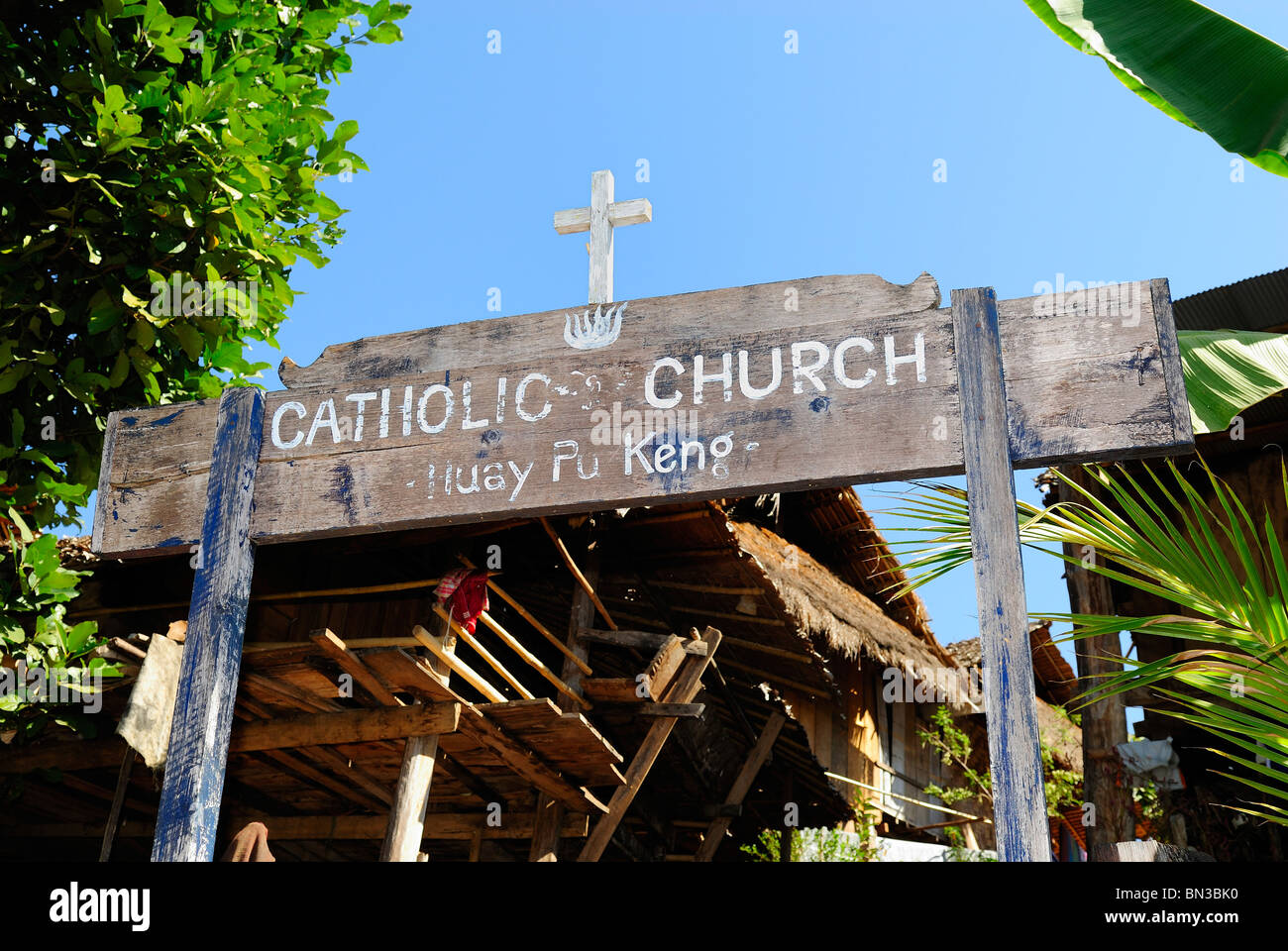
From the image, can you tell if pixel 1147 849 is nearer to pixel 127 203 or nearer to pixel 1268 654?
pixel 1268 654

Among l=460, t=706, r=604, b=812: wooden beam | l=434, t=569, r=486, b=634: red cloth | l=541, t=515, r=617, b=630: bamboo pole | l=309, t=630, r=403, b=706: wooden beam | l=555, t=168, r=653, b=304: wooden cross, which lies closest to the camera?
l=555, t=168, r=653, b=304: wooden cross

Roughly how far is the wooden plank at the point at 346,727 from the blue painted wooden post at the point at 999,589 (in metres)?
4.01

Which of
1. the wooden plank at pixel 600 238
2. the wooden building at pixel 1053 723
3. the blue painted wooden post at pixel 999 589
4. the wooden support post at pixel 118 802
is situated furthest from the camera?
the wooden building at pixel 1053 723

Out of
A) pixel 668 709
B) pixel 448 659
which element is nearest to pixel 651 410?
pixel 448 659

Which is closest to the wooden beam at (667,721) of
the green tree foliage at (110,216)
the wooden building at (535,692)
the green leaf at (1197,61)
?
the wooden building at (535,692)

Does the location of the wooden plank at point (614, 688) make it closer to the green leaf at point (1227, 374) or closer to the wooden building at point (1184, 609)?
the wooden building at point (1184, 609)

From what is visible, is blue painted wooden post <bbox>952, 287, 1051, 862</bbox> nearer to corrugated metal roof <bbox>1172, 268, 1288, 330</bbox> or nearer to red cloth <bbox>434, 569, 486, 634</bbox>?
red cloth <bbox>434, 569, 486, 634</bbox>

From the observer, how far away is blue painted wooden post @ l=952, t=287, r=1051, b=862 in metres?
2.40

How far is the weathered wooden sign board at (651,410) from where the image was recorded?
108 inches

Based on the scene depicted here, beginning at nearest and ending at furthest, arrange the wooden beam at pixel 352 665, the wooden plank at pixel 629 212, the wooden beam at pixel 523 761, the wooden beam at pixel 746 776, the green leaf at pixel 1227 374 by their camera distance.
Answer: the green leaf at pixel 1227 374 < the wooden plank at pixel 629 212 < the wooden beam at pixel 352 665 < the wooden beam at pixel 523 761 < the wooden beam at pixel 746 776

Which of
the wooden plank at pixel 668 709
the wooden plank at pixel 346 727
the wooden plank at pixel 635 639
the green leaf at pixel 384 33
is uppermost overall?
the green leaf at pixel 384 33

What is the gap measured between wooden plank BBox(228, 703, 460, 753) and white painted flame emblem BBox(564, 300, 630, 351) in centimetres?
333

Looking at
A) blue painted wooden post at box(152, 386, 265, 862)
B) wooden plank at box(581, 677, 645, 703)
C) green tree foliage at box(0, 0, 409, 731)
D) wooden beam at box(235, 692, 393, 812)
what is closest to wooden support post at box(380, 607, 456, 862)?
wooden beam at box(235, 692, 393, 812)

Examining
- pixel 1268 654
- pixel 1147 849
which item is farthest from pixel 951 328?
pixel 1147 849
